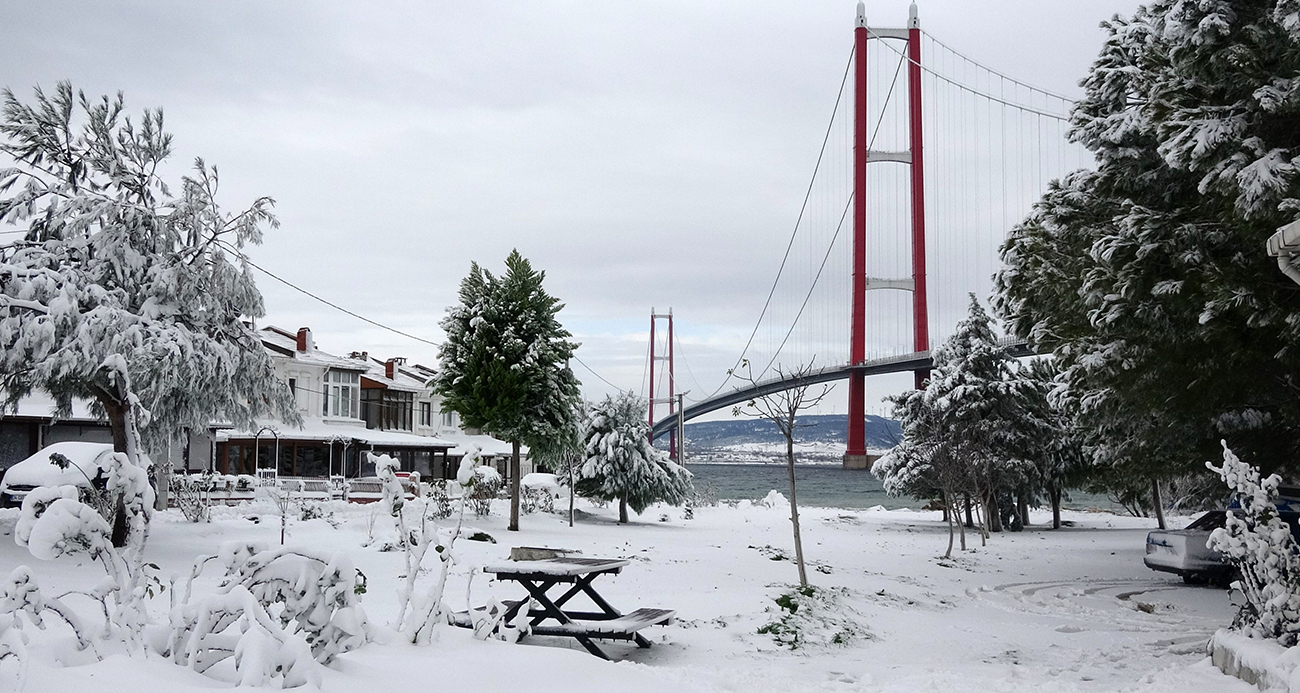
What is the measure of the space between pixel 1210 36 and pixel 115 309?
1311 centimetres

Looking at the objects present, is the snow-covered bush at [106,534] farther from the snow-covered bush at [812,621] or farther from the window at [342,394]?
the window at [342,394]

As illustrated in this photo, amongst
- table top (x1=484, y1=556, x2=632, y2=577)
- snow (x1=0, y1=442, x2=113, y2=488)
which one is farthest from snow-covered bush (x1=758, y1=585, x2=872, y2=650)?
snow (x1=0, y1=442, x2=113, y2=488)

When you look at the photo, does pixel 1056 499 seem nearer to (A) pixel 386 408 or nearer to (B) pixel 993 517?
(B) pixel 993 517

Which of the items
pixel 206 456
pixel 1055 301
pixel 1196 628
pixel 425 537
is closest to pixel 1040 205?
pixel 1055 301

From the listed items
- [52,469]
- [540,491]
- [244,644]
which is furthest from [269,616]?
[540,491]

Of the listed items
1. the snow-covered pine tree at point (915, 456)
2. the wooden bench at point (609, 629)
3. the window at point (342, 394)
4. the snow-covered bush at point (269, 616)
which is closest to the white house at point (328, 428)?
the window at point (342, 394)

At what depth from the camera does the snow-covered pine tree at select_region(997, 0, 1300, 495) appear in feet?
30.9

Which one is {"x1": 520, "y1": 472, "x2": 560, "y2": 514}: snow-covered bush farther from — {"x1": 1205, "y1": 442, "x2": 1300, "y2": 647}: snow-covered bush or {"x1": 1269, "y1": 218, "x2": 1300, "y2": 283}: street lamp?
{"x1": 1269, "y1": 218, "x2": 1300, "y2": 283}: street lamp

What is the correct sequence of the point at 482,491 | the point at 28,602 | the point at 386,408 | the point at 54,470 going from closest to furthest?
the point at 28,602 < the point at 54,470 < the point at 482,491 < the point at 386,408

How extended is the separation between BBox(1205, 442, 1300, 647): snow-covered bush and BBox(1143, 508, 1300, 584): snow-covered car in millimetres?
8786

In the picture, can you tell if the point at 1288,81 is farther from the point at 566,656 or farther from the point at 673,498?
the point at 673,498

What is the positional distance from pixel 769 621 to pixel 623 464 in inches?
668

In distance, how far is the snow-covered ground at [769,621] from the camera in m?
5.45

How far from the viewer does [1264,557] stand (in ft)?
20.6
